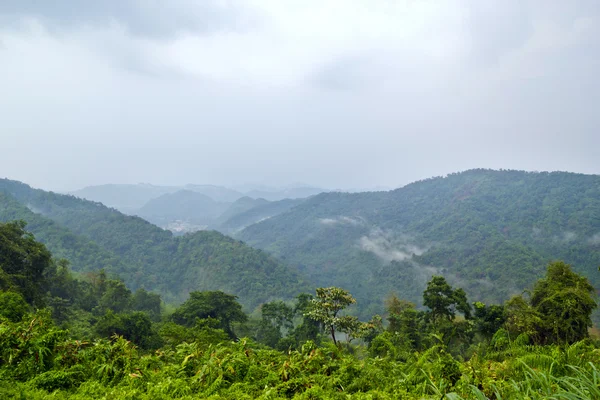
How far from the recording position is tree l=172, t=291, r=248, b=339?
2641cm

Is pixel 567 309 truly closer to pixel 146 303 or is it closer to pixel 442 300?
pixel 442 300

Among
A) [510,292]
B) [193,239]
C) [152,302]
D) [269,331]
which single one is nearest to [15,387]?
[269,331]

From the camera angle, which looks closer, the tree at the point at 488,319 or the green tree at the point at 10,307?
the green tree at the point at 10,307

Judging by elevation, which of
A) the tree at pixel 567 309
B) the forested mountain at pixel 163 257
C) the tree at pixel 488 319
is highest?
the tree at pixel 567 309

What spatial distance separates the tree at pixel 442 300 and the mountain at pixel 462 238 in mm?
56923

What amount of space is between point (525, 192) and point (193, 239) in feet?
509

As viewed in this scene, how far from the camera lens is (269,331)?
30.7 m

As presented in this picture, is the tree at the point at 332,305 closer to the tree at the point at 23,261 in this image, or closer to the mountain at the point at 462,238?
the tree at the point at 23,261

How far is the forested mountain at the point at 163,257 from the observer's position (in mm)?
78125

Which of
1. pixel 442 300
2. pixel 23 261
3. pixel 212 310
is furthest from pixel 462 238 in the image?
pixel 23 261

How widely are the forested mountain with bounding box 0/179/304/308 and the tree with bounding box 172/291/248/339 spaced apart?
4773 cm

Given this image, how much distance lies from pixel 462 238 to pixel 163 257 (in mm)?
108321

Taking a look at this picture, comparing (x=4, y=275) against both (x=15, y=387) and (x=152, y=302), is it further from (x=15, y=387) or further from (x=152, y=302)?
(x=152, y=302)

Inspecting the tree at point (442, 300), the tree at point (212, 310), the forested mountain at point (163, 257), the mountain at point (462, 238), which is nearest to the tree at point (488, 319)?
the tree at point (442, 300)
